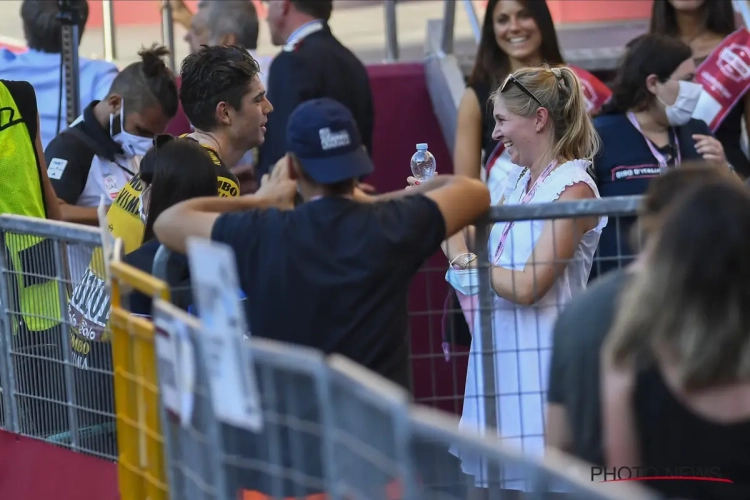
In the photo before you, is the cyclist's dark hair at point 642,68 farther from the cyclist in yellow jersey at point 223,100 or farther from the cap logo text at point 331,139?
the cap logo text at point 331,139

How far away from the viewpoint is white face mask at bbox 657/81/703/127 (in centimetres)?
505

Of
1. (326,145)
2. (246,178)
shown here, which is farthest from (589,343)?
(246,178)

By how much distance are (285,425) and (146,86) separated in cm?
293

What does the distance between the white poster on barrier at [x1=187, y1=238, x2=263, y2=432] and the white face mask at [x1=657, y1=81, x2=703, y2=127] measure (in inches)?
124

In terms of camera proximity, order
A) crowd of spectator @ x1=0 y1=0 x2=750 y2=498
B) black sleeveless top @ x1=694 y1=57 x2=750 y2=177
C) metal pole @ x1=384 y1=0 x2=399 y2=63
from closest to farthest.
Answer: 1. crowd of spectator @ x1=0 y1=0 x2=750 y2=498
2. black sleeveless top @ x1=694 y1=57 x2=750 y2=177
3. metal pole @ x1=384 y1=0 x2=399 y2=63

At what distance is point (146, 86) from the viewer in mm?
5137

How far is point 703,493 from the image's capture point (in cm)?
245

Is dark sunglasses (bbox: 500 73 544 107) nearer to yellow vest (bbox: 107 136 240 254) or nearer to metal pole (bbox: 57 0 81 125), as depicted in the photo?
yellow vest (bbox: 107 136 240 254)

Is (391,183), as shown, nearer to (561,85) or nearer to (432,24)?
(432,24)

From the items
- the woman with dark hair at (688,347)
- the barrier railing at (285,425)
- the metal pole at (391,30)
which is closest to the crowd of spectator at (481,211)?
the woman with dark hair at (688,347)

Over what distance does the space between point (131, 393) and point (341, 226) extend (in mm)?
624

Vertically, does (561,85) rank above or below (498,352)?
above

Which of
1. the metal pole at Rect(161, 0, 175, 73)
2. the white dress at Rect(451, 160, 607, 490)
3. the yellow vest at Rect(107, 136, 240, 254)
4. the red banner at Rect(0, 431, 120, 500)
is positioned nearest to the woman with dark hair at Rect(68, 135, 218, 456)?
the red banner at Rect(0, 431, 120, 500)

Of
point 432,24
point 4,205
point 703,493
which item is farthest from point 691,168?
point 432,24
